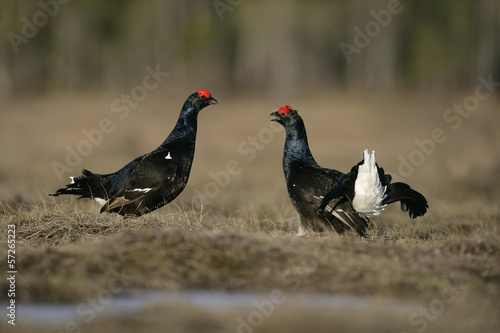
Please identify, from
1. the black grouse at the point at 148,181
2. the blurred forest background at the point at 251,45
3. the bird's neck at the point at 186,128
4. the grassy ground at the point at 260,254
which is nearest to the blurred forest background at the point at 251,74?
the blurred forest background at the point at 251,45

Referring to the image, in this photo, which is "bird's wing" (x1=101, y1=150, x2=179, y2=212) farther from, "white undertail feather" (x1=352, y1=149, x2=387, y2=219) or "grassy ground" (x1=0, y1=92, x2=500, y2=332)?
"white undertail feather" (x1=352, y1=149, x2=387, y2=219)

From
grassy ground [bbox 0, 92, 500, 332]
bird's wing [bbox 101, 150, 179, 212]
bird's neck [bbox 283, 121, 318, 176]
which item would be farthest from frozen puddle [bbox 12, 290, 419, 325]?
bird's neck [bbox 283, 121, 318, 176]

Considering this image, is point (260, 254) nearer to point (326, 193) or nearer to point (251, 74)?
point (326, 193)

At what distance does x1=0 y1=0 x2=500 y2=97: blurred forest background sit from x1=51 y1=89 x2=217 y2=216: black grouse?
79.2 feet

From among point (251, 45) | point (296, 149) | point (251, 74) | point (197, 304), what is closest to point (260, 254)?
point (197, 304)

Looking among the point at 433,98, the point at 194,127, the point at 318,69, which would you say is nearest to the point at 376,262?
the point at 194,127

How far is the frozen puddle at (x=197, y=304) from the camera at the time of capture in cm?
369

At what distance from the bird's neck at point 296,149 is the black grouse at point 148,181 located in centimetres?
97

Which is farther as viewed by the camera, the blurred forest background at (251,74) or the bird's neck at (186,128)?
the blurred forest background at (251,74)

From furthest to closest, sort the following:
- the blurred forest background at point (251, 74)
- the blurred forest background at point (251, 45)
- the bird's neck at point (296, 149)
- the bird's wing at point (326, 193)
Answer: the blurred forest background at point (251, 45) → the blurred forest background at point (251, 74) → the bird's neck at point (296, 149) → the bird's wing at point (326, 193)

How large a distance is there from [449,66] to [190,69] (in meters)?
12.6

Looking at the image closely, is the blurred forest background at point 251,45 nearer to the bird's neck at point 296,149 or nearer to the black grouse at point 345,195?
the bird's neck at point 296,149

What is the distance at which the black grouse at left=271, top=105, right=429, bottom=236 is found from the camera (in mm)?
5906

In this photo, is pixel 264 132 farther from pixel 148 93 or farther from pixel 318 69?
pixel 318 69
